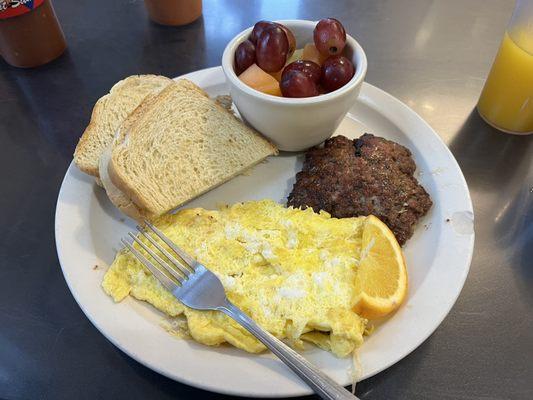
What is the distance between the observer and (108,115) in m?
1.64

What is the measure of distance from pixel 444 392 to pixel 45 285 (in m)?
1.26

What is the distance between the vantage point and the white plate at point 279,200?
1.04 meters

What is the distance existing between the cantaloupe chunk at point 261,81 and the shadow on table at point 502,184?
84cm

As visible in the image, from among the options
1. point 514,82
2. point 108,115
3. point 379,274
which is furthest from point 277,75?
point 514,82

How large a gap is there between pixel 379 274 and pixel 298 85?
2.10ft

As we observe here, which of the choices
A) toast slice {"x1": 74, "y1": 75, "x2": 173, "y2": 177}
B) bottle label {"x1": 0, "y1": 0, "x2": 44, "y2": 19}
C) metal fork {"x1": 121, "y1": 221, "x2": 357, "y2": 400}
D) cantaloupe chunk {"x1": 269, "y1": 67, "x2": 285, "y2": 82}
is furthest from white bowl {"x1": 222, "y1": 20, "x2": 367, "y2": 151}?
bottle label {"x1": 0, "y1": 0, "x2": 44, "y2": 19}

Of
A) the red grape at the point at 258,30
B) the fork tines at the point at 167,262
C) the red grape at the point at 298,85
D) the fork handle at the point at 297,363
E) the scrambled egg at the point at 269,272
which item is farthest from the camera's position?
the red grape at the point at 258,30

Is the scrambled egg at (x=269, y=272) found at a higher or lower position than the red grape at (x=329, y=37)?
lower

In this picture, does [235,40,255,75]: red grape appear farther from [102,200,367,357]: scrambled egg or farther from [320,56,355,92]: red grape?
[102,200,367,357]: scrambled egg

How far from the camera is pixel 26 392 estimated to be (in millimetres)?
1169

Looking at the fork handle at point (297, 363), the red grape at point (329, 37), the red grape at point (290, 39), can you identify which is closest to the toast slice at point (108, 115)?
the red grape at point (290, 39)

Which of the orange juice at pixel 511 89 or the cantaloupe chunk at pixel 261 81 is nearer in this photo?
the cantaloupe chunk at pixel 261 81

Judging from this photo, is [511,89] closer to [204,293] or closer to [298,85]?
[298,85]

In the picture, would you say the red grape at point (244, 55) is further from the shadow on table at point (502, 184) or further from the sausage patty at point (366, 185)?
the shadow on table at point (502, 184)
